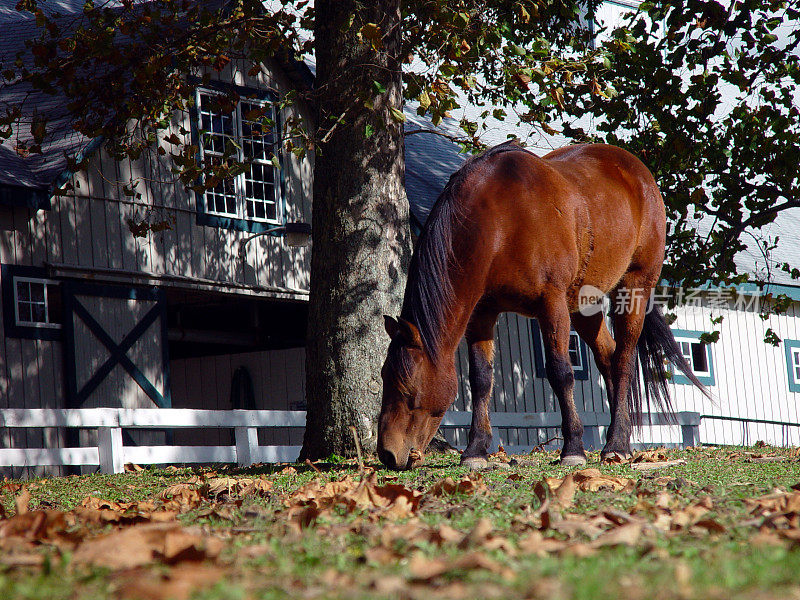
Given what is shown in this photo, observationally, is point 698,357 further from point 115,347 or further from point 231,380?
point 115,347

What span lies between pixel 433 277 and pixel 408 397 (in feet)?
2.56

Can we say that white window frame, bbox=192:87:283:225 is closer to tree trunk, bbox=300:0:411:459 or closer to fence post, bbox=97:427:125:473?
fence post, bbox=97:427:125:473

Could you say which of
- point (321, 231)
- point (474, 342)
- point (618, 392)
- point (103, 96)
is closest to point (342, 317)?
point (321, 231)

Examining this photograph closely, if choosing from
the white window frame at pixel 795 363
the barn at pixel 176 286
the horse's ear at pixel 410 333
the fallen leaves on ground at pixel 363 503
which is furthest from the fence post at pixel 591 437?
the white window frame at pixel 795 363

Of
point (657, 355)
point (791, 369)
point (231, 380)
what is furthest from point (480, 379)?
point (791, 369)

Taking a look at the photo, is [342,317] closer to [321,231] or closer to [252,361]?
[321,231]

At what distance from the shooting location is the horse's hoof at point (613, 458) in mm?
6279

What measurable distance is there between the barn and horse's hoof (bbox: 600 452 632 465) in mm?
1810

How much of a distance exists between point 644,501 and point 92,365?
10.0 m

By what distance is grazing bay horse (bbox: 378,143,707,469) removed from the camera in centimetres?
550

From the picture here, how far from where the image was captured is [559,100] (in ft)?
26.8

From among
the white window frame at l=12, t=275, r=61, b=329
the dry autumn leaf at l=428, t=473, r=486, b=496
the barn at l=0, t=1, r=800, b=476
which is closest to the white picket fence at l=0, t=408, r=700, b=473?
the barn at l=0, t=1, r=800, b=476

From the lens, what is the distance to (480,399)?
637cm

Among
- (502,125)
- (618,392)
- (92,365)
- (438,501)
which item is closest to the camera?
(438,501)
